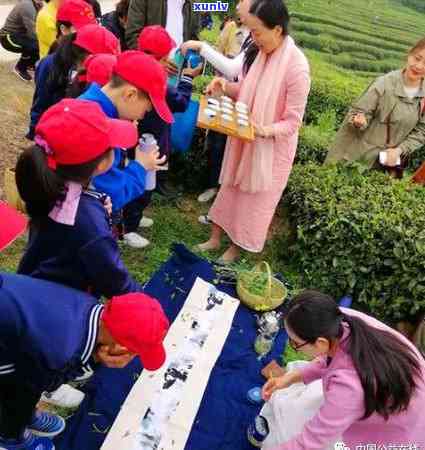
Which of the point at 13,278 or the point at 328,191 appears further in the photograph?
the point at 328,191

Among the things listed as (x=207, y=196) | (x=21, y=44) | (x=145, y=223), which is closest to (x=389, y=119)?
(x=207, y=196)

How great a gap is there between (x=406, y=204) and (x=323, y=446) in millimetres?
2201

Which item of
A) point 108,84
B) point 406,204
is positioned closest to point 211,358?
point 108,84

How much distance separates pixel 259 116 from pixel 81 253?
1.67 meters

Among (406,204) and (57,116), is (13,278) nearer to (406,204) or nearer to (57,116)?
(57,116)

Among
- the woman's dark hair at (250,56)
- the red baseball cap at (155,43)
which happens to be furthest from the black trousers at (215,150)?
the red baseball cap at (155,43)

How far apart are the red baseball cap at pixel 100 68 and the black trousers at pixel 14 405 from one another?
156 centimetres

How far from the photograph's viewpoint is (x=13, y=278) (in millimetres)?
1625

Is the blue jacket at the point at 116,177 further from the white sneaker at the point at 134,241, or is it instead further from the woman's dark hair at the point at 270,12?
the white sneaker at the point at 134,241

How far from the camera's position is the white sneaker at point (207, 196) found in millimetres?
4402

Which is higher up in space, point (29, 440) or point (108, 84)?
point (108, 84)

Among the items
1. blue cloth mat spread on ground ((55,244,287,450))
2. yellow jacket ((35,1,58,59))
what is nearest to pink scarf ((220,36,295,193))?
blue cloth mat spread on ground ((55,244,287,450))

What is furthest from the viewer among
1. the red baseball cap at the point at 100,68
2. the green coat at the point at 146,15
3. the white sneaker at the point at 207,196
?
the white sneaker at the point at 207,196

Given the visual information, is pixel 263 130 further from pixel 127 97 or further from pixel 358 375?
pixel 358 375
